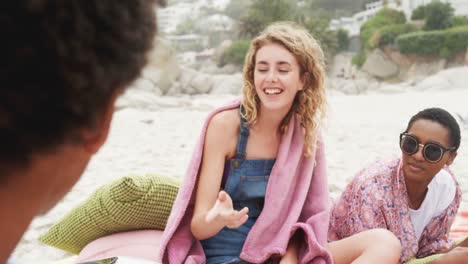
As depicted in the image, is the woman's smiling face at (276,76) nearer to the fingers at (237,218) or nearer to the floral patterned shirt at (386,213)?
the fingers at (237,218)

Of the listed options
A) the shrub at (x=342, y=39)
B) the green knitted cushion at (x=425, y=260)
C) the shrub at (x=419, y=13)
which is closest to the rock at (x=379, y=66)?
the shrub at (x=342, y=39)

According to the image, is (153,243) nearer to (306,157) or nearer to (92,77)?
(306,157)

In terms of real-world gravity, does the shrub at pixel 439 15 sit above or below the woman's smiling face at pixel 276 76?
above

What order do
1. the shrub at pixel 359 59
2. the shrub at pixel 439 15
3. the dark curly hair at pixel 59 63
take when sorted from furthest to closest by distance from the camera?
the shrub at pixel 359 59, the shrub at pixel 439 15, the dark curly hair at pixel 59 63

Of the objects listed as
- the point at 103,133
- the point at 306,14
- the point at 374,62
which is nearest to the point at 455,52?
the point at 374,62

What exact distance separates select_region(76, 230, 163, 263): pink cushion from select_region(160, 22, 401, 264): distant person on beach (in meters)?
0.22

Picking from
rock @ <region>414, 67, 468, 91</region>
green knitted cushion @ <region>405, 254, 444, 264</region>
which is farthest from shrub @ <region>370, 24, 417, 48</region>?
green knitted cushion @ <region>405, 254, 444, 264</region>

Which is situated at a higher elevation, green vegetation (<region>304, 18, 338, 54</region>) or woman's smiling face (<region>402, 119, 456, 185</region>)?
green vegetation (<region>304, 18, 338, 54</region>)

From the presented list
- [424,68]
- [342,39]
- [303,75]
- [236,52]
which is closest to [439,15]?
[424,68]

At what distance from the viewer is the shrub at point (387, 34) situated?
23109mm

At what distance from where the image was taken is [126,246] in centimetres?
240

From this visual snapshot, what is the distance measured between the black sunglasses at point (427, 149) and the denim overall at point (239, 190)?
2.31 ft

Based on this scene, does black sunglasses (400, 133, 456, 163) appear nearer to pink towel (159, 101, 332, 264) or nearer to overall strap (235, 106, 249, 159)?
pink towel (159, 101, 332, 264)

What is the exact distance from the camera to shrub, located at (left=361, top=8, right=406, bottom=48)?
23.9 m
